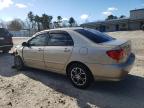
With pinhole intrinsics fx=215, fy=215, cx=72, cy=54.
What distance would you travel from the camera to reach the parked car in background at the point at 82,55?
5.36 m

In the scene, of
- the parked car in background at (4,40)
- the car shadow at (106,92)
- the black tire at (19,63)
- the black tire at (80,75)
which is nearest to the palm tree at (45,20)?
the parked car in background at (4,40)

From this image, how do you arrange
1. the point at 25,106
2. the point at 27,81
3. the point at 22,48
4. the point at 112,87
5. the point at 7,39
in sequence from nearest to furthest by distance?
1. the point at 25,106
2. the point at 112,87
3. the point at 27,81
4. the point at 22,48
5. the point at 7,39

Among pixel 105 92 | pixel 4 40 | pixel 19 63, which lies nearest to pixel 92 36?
pixel 105 92

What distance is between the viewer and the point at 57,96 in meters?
5.65

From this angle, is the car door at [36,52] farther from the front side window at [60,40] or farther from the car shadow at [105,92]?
the car shadow at [105,92]

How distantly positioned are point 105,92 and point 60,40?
2051 millimetres

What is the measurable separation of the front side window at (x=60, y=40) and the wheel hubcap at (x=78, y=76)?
2.53 ft

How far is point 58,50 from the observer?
21.0ft

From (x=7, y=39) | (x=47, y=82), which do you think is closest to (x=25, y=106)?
(x=47, y=82)

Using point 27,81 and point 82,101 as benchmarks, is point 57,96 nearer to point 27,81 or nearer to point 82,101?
point 82,101

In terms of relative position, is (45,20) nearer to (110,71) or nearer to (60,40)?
(60,40)

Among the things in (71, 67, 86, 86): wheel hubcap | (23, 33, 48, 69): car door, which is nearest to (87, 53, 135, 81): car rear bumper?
(71, 67, 86, 86): wheel hubcap

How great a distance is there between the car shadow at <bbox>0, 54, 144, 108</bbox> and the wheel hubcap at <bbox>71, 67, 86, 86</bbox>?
222mm

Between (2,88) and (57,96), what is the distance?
1926 millimetres
